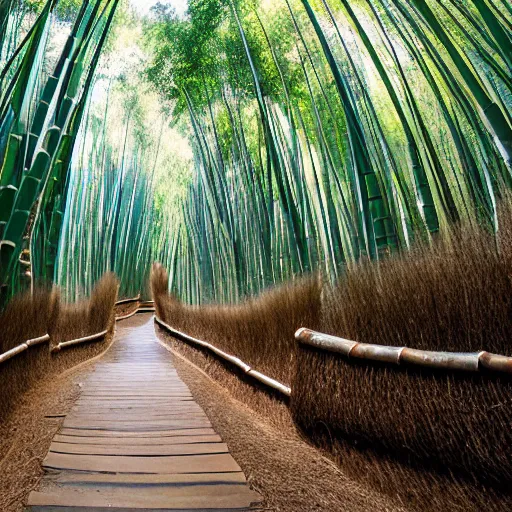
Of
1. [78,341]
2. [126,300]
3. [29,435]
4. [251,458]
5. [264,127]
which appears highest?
[264,127]

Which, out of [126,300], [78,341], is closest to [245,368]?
[78,341]

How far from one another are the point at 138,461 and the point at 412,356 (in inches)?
39.6

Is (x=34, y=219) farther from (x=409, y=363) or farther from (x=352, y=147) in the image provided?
(x=409, y=363)

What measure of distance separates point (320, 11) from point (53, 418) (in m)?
2.89

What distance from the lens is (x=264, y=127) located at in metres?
3.21

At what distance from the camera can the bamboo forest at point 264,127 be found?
200 cm

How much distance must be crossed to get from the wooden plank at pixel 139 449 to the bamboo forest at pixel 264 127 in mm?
777

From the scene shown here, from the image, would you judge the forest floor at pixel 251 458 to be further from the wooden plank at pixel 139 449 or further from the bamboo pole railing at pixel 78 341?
the bamboo pole railing at pixel 78 341

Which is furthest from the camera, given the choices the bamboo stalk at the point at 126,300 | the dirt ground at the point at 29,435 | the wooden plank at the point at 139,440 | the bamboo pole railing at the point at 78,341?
the bamboo stalk at the point at 126,300

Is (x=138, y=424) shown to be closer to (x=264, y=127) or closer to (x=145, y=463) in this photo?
(x=145, y=463)

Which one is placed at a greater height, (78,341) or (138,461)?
(78,341)

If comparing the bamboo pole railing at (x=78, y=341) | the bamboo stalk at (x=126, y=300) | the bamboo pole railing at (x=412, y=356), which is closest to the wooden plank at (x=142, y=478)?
the bamboo pole railing at (x=412, y=356)

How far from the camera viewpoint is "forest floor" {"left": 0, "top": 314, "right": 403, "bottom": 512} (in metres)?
1.52

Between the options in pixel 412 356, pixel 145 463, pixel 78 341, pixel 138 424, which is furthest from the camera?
pixel 78 341
